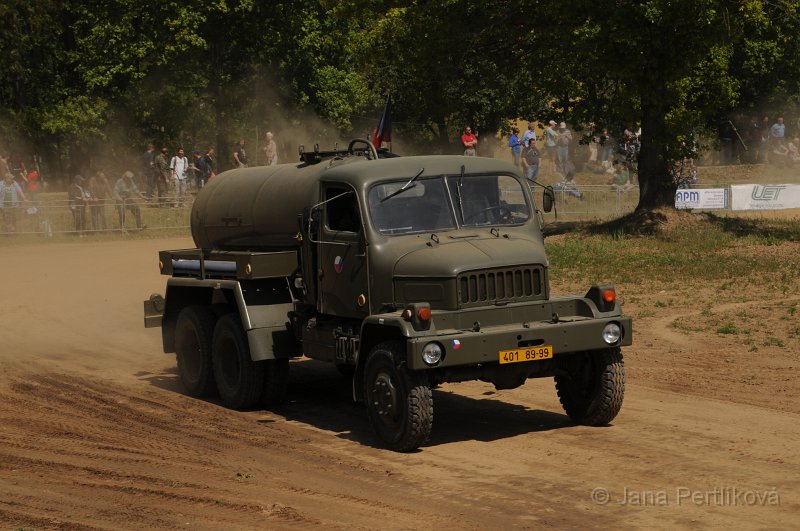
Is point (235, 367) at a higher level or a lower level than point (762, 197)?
lower

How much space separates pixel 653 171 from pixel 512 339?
1988cm

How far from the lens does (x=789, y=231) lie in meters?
29.8

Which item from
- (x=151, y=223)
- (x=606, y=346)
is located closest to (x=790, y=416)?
(x=606, y=346)

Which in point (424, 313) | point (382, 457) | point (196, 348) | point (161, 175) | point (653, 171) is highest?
point (161, 175)

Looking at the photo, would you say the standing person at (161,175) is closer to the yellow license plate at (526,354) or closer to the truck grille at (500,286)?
the truck grille at (500,286)

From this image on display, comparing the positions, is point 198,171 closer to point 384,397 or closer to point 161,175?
point 161,175

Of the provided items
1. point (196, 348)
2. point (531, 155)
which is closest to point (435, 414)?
point (196, 348)

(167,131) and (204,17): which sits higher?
(204,17)

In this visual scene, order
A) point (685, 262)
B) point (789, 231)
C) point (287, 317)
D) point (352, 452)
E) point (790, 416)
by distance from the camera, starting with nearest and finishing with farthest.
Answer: point (352, 452) < point (790, 416) < point (287, 317) < point (685, 262) < point (789, 231)

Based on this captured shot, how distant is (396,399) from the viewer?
39.3 ft

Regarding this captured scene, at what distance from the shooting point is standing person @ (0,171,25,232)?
117 feet

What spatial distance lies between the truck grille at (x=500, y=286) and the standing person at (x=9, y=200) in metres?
26.4

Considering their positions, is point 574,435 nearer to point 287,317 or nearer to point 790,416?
point 790,416

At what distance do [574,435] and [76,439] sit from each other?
16.7 ft
